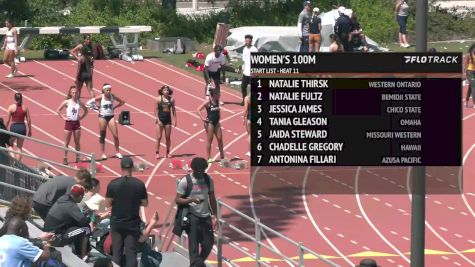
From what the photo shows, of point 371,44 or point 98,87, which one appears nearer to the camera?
point 98,87

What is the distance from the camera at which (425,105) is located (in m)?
11.6

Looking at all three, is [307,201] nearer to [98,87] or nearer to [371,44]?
[98,87]

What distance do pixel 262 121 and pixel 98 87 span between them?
23.6 meters

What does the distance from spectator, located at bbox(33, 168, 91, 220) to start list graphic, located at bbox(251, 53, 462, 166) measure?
14.9ft

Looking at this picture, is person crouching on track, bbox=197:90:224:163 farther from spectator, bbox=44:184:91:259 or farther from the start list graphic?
the start list graphic

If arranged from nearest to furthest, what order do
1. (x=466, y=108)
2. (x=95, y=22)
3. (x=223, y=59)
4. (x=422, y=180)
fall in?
(x=422, y=180) < (x=223, y=59) < (x=466, y=108) < (x=95, y=22)

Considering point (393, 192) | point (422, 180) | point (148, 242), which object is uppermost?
point (422, 180)

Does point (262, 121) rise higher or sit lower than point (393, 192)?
higher

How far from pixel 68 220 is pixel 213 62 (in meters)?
15.4

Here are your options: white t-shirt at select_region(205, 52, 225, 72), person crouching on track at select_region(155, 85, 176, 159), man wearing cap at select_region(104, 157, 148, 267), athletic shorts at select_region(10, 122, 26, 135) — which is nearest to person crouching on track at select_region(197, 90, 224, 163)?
person crouching on track at select_region(155, 85, 176, 159)

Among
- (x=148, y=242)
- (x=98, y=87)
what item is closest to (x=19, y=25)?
(x=98, y=87)

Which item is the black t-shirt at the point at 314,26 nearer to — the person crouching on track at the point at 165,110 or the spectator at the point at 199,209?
the person crouching on track at the point at 165,110

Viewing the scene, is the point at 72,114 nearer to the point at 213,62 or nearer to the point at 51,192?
the point at 213,62
